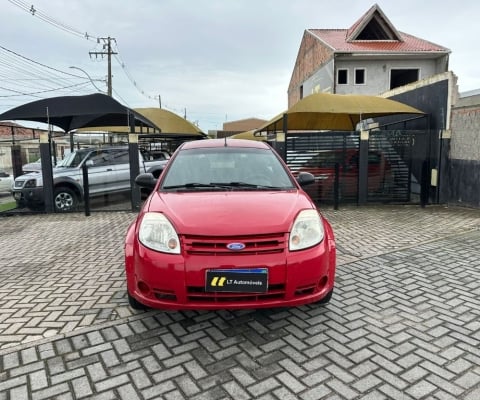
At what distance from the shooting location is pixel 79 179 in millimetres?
9438

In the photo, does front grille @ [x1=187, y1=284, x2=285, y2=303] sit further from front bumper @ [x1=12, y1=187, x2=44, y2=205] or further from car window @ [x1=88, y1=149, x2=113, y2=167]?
car window @ [x1=88, y1=149, x2=113, y2=167]

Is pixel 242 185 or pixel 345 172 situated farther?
pixel 345 172

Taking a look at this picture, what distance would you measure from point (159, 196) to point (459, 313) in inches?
118

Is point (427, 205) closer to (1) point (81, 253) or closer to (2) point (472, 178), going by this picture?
(2) point (472, 178)

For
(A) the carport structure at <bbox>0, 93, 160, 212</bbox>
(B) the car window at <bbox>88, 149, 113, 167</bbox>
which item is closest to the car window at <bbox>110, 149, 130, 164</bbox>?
(B) the car window at <bbox>88, 149, 113, 167</bbox>

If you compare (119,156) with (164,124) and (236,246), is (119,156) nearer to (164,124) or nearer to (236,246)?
(164,124)

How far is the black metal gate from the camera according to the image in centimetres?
952

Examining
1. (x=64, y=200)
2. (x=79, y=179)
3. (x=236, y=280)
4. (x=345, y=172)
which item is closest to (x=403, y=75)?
(x=345, y=172)

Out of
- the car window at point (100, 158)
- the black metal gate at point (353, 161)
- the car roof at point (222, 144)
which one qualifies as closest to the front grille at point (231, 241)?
the car roof at point (222, 144)

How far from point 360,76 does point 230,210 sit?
23.8 m

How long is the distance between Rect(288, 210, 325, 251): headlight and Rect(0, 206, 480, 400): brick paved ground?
775mm

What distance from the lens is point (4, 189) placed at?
39.3 ft

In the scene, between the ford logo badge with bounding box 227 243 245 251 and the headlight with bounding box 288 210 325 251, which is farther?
the headlight with bounding box 288 210 325 251

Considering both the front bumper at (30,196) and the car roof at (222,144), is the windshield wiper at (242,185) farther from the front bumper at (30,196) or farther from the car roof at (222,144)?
the front bumper at (30,196)
